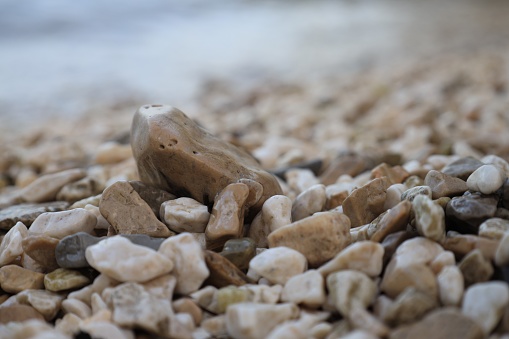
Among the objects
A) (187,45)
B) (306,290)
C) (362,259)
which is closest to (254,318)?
(306,290)

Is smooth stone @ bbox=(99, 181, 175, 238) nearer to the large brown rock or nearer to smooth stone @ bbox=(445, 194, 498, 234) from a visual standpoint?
the large brown rock

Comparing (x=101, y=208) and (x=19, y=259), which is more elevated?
(x=101, y=208)

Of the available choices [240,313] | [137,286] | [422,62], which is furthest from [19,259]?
[422,62]

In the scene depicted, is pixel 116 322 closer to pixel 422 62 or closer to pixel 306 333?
pixel 306 333

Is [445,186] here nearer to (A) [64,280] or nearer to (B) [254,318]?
(B) [254,318]

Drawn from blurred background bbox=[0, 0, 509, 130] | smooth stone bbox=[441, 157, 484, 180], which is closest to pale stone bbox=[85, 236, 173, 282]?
smooth stone bbox=[441, 157, 484, 180]
